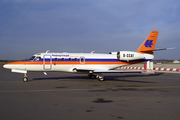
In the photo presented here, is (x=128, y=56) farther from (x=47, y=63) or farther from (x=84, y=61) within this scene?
(x=47, y=63)


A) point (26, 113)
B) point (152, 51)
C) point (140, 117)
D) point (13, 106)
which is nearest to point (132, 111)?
point (140, 117)

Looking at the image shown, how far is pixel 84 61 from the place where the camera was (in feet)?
55.8

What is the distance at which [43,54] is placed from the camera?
640 inches

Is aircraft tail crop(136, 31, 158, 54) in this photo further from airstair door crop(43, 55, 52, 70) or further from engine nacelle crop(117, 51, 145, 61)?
airstair door crop(43, 55, 52, 70)

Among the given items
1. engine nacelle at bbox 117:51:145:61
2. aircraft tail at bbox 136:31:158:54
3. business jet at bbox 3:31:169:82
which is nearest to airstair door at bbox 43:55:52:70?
business jet at bbox 3:31:169:82

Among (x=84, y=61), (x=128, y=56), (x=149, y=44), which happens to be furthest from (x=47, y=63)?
(x=149, y=44)

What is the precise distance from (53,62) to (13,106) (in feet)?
31.9

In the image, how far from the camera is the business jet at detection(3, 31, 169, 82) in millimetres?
15508

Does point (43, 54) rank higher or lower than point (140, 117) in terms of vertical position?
higher

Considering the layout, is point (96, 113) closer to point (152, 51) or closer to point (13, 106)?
point (13, 106)

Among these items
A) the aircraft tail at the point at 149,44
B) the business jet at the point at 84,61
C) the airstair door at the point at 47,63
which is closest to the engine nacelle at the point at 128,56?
the business jet at the point at 84,61

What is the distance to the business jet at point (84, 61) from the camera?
15.5 meters

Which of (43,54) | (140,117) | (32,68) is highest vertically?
(43,54)

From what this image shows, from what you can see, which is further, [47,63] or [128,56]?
[128,56]
